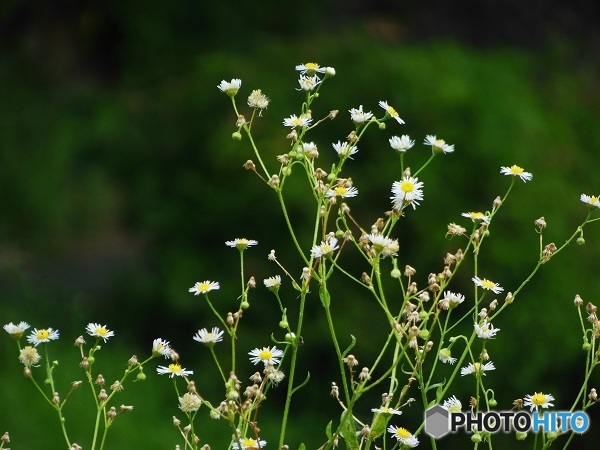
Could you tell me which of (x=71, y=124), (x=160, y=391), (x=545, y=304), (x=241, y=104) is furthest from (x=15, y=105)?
(x=545, y=304)

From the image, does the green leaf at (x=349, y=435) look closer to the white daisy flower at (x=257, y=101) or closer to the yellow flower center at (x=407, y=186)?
the yellow flower center at (x=407, y=186)

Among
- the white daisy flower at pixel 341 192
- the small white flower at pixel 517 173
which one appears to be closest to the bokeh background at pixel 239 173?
the small white flower at pixel 517 173

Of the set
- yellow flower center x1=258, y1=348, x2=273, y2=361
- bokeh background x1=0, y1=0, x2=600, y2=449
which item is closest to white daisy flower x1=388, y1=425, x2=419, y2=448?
yellow flower center x1=258, y1=348, x2=273, y2=361

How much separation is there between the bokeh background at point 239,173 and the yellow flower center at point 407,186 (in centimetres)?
200

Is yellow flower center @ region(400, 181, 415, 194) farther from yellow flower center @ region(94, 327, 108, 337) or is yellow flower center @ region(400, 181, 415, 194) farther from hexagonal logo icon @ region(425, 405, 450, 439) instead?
yellow flower center @ region(94, 327, 108, 337)

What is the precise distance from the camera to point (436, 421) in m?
1.10

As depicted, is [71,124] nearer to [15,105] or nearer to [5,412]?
[15,105]

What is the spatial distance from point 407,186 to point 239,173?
7.34ft

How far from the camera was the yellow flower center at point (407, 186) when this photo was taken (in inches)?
41.0

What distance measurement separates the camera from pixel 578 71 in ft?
13.4

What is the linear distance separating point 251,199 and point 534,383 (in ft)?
3.41

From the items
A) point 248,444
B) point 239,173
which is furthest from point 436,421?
point 239,173

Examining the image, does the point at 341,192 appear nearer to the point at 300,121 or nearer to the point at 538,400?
the point at 300,121

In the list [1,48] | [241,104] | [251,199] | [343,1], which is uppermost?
[343,1]
